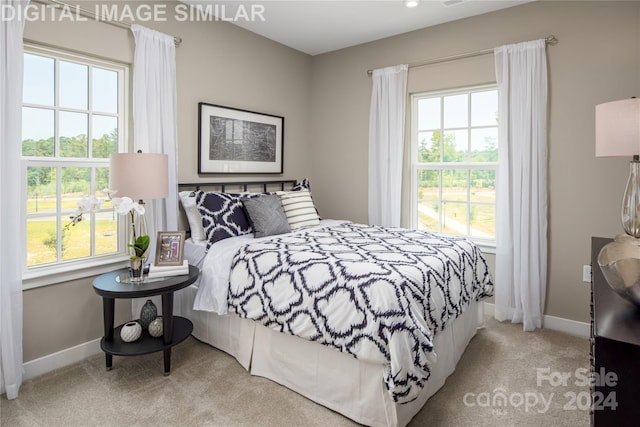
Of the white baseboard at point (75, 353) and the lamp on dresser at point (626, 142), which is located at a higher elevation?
the lamp on dresser at point (626, 142)

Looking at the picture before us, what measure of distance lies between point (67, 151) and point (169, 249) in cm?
98

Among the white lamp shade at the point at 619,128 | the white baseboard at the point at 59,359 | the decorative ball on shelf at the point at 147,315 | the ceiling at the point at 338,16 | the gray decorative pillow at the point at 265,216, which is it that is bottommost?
the white baseboard at the point at 59,359

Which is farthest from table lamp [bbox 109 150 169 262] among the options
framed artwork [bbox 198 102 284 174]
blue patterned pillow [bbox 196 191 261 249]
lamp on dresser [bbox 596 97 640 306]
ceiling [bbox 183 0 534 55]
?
lamp on dresser [bbox 596 97 640 306]

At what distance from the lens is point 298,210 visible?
11.5 ft

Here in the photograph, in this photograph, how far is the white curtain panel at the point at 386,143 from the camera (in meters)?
3.91

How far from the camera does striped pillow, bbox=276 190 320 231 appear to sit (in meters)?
3.43

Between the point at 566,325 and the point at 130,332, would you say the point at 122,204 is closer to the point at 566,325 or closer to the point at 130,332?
the point at 130,332

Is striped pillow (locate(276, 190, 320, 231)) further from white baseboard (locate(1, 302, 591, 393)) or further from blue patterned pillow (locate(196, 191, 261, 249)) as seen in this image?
white baseboard (locate(1, 302, 591, 393))

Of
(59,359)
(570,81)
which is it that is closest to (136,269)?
(59,359)

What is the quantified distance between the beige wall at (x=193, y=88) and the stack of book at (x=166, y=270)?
62 cm

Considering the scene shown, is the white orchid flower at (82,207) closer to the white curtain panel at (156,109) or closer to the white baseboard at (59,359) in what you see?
the white curtain panel at (156,109)

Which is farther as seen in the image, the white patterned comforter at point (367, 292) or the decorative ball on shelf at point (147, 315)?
Result: the decorative ball on shelf at point (147, 315)

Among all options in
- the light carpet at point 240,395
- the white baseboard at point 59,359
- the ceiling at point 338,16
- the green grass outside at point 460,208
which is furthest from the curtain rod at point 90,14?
the green grass outside at point 460,208

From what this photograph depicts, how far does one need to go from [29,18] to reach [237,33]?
1.76m
